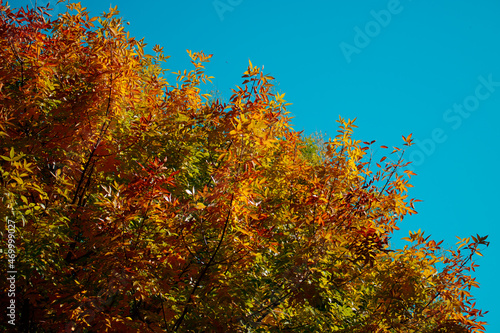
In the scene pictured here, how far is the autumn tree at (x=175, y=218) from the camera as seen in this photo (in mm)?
3977

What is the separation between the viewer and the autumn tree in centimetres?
398

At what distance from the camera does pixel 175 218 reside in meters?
4.26

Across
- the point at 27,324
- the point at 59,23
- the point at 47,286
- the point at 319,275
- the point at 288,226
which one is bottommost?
the point at 27,324

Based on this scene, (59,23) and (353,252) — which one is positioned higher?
(59,23)

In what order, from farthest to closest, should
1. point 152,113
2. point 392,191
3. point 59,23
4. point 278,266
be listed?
point 59,23 → point 152,113 → point 392,191 → point 278,266

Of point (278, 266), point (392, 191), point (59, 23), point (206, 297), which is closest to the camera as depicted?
point (206, 297)

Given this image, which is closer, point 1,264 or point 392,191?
point 1,264

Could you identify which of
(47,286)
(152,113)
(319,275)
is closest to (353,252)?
(319,275)

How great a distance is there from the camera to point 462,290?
5.07 metres

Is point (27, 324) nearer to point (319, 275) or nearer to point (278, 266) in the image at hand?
point (278, 266)

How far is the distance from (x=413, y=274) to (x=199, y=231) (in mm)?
2520

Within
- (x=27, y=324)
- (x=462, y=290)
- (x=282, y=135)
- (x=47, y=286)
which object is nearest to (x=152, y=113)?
(x=282, y=135)

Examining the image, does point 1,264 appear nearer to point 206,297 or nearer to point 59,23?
point 206,297

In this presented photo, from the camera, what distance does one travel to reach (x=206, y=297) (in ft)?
14.0
